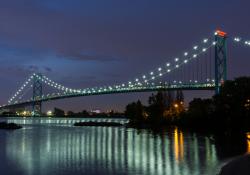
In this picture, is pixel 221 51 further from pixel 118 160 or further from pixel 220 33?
pixel 118 160

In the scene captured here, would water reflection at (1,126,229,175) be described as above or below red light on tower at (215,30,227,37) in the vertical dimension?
below

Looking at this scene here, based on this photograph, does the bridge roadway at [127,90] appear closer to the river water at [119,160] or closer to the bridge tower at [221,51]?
the bridge tower at [221,51]

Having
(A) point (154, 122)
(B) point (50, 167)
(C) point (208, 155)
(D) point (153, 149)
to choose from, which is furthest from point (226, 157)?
(A) point (154, 122)

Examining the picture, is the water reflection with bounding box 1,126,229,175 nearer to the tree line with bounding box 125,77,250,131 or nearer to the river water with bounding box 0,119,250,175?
the river water with bounding box 0,119,250,175

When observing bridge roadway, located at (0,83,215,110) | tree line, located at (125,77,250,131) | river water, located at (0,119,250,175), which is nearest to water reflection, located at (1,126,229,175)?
river water, located at (0,119,250,175)

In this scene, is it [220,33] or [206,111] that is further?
[220,33]

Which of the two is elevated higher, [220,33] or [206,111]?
[220,33]

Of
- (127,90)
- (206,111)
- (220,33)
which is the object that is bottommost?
(206,111)

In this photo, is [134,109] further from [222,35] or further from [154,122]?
[222,35]

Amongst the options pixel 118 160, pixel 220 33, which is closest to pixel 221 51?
pixel 220 33

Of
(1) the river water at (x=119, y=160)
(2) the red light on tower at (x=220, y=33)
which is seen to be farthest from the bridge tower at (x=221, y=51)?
(1) the river water at (x=119, y=160)

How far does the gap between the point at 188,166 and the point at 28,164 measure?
727cm

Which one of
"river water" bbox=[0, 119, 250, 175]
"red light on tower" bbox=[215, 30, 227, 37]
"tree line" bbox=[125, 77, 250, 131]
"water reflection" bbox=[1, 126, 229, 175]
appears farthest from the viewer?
"red light on tower" bbox=[215, 30, 227, 37]

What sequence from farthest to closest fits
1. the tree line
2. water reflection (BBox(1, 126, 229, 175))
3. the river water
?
the tree line < water reflection (BBox(1, 126, 229, 175)) < the river water
